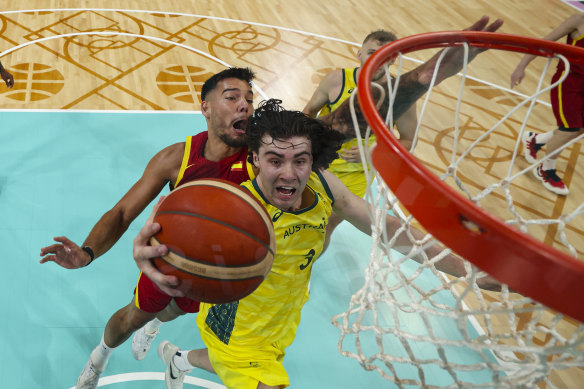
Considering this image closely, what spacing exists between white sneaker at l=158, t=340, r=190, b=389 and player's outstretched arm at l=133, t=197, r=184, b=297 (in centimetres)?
103

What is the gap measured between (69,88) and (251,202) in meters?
3.97

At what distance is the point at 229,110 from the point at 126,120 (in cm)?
256

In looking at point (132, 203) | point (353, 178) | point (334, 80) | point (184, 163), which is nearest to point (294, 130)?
point (184, 163)

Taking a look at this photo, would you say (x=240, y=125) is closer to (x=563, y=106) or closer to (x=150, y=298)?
(x=150, y=298)

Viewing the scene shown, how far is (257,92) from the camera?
558 cm

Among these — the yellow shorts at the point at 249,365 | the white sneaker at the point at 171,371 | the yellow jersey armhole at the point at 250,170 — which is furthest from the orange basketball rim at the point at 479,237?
the white sneaker at the point at 171,371

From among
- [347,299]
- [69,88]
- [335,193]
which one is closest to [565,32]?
[347,299]

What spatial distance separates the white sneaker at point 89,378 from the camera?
2682 mm

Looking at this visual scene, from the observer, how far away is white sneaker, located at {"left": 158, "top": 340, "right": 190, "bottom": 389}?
2746 mm

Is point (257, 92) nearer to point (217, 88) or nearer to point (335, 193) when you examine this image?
point (217, 88)

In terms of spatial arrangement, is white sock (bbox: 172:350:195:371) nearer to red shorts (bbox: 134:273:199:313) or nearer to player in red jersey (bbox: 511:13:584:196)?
red shorts (bbox: 134:273:199:313)

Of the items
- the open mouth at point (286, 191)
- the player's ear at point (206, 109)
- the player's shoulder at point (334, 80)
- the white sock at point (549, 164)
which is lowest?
the open mouth at point (286, 191)

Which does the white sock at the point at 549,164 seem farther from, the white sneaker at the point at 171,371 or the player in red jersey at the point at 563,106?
the white sneaker at the point at 171,371

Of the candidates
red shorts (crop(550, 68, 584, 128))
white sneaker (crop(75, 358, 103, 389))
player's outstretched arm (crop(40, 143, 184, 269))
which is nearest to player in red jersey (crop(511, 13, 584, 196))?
red shorts (crop(550, 68, 584, 128))
